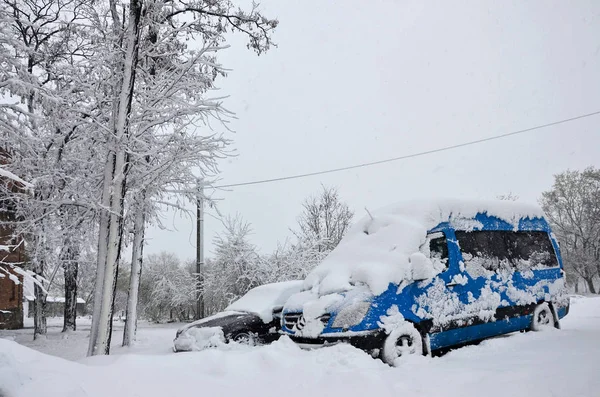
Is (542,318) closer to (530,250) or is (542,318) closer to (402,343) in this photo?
(530,250)

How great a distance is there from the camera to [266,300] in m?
8.86

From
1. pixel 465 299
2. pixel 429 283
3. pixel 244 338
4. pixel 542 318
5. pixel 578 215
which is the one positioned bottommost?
pixel 244 338

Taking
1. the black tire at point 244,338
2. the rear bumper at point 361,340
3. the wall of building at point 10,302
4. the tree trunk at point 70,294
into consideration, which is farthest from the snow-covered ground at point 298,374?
the wall of building at point 10,302

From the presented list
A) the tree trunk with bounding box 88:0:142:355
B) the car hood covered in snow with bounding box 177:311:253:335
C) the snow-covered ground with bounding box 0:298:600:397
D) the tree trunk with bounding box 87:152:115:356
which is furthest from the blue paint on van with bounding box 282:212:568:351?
the tree trunk with bounding box 87:152:115:356

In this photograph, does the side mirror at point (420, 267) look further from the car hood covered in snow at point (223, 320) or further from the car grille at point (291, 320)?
the car hood covered in snow at point (223, 320)

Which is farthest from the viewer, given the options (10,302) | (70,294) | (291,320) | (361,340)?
(10,302)

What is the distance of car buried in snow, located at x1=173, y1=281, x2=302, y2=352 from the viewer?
26.4 ft

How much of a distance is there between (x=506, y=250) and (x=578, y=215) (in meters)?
40.6

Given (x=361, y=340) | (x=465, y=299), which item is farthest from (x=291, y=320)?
(x=465, y=299)

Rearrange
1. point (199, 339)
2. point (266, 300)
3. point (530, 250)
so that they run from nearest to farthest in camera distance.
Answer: point (530, 250) < point (199, 339) < point (266, 300)

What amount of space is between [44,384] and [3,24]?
383 inches

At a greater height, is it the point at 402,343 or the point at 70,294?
the point at 70,294

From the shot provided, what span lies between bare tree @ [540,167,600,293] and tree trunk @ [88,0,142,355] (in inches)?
1676

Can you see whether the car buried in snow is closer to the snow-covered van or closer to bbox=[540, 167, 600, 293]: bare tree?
the snow-covered van
